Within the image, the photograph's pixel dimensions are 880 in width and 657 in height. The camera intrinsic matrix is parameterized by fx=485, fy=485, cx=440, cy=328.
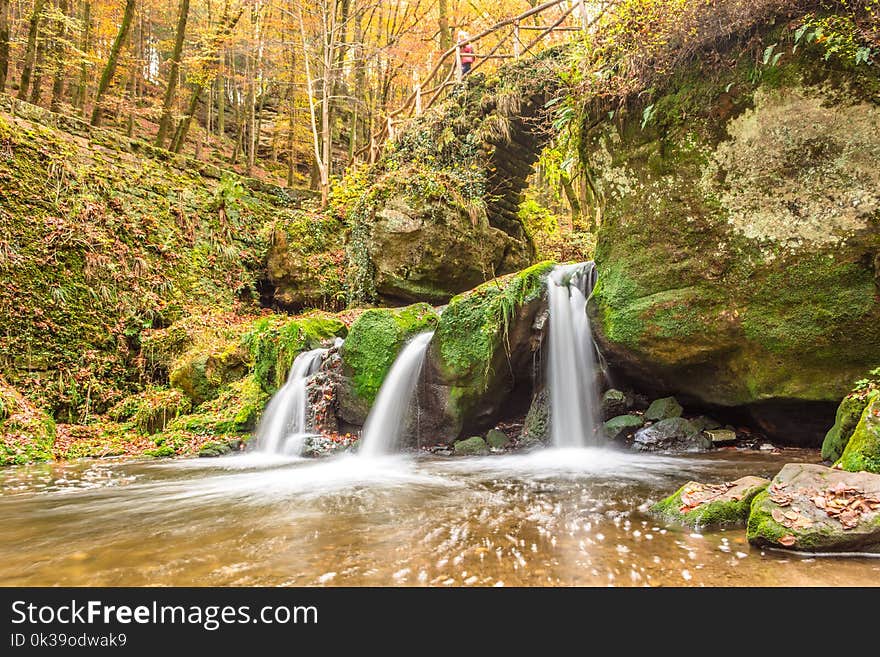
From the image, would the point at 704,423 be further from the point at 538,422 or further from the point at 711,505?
the point at 711,505

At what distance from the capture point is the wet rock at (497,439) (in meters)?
7.40

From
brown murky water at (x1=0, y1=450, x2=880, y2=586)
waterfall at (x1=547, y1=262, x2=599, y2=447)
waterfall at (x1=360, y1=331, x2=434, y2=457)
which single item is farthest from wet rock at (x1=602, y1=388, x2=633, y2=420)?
waterfall at (x1=360, y1=331, x2=434, y2=457)

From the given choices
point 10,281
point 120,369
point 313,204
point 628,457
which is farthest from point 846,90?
point 313,204

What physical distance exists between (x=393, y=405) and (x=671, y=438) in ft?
13.5

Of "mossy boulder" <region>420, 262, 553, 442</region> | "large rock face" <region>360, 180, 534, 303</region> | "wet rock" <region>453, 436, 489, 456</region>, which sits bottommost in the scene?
"wet rock" <region>453, 436, 489, 456</region>

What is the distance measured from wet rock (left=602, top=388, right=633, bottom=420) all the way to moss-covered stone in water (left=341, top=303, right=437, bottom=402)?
3.26m

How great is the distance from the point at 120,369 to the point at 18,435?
2601 millimetres

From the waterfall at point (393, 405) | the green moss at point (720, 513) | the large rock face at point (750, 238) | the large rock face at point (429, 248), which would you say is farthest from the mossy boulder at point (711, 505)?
the large rock face at point (429, 248)

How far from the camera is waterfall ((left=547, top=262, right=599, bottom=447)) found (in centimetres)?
731

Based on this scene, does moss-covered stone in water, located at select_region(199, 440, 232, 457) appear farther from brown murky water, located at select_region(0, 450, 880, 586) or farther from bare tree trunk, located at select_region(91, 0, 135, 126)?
bare tree trunk, located at select_region(91, 0, 135, 126)

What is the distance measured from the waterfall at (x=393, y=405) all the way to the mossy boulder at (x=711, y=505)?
469cm

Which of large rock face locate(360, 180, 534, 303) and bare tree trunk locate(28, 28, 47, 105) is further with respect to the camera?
bare tree trunk locate(28, 28, 47, 105)

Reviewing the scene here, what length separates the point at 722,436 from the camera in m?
6.58

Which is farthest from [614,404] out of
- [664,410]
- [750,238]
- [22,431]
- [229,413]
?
[22,431]
